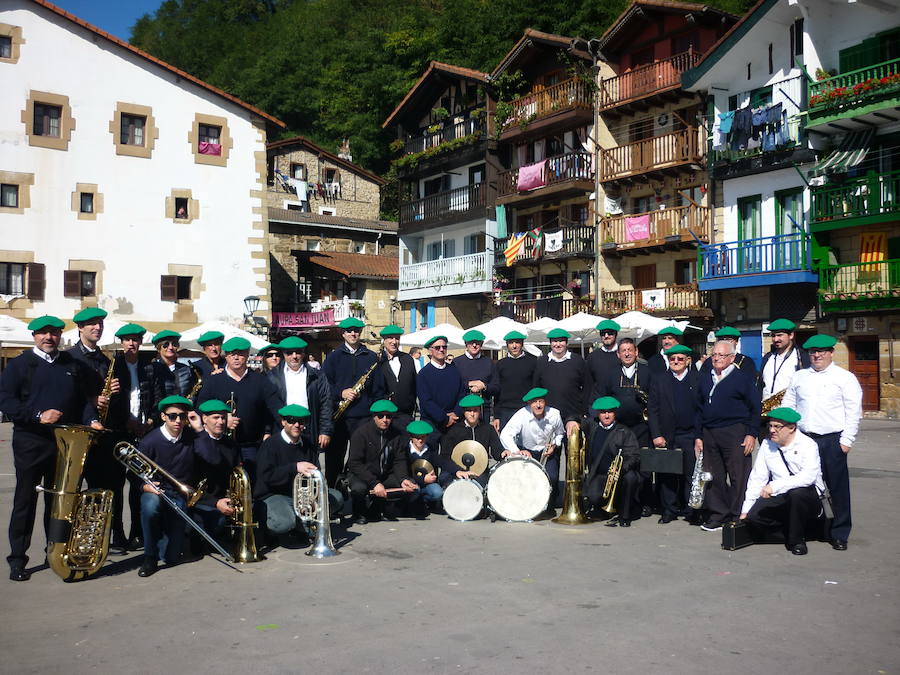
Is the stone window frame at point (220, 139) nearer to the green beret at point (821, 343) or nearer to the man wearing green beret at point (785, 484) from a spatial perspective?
the green beret at point (821, 343)

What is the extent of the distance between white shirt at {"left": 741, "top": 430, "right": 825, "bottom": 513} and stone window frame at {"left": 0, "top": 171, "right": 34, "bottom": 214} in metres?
29.3

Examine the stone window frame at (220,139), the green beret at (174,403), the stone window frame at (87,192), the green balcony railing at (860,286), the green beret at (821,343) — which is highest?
the stone window frame at (220,139)

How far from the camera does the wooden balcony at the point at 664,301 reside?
3072 cm

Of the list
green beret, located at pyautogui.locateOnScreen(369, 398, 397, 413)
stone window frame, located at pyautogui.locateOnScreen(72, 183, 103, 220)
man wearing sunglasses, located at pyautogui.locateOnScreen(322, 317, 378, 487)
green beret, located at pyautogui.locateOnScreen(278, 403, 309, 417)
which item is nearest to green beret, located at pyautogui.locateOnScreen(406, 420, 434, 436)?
green beret, located at pyautogui.locateOnScreen(369, 398, 397, 413)

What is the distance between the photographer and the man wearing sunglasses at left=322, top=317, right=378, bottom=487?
10.6 m

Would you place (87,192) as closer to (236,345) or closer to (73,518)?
(236,345)

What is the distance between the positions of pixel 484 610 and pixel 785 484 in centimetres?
364

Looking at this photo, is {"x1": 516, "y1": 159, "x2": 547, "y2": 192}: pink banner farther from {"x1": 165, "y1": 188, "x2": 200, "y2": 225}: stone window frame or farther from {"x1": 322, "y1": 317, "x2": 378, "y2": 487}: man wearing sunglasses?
{"x1": 322, "y1": 317, "x2": 378, "y2": 487}: man wearing sunglasses

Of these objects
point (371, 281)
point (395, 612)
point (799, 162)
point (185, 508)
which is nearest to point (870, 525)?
point (395, 612)

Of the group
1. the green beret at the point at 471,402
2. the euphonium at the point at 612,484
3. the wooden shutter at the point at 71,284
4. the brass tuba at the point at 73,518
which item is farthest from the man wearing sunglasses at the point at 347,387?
the wooden shutter at the point at 71,284

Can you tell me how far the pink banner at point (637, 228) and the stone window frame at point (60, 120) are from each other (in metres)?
20.9

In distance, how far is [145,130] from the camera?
1289 inches

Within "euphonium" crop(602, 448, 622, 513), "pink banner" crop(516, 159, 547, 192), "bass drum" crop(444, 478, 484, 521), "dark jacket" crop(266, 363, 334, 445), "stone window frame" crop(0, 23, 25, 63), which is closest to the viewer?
"euphonium" crop(602, 448, 622, 513)

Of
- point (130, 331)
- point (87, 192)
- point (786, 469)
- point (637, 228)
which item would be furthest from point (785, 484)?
point (87, 192)
